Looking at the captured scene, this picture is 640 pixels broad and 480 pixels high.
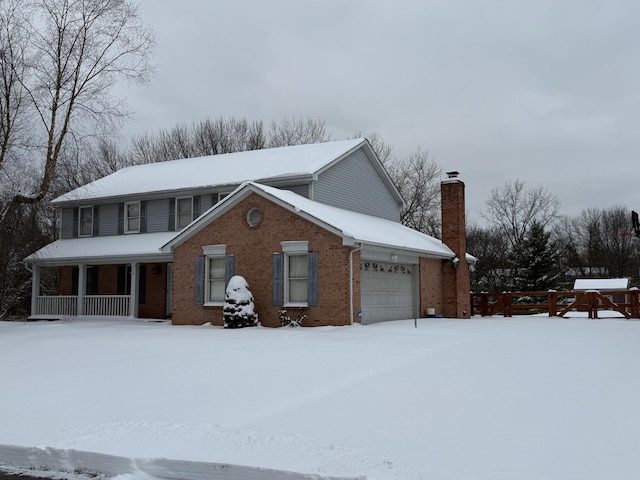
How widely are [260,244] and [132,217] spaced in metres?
9.83

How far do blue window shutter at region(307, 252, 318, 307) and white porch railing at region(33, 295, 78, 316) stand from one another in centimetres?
1262

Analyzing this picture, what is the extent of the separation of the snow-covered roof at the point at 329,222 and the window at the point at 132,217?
6.14 metres

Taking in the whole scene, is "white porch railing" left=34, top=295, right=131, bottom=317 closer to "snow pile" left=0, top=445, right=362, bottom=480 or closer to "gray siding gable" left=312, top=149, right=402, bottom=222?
"gray siding gable" left=312, top=149, right=402, bottom=222

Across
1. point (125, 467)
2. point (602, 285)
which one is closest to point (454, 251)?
point (125, 467)

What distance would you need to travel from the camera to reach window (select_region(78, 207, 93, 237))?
28.0 metres

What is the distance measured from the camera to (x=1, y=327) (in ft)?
71.4

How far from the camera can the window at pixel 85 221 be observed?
28.0m

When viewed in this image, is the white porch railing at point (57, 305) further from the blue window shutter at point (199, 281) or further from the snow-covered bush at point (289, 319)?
the snow-covered bush at point (289, 319)

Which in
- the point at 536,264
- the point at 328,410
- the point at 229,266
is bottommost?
the point at 328,410

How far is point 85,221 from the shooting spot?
92.4 ft

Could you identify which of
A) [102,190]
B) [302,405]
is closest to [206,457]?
[302,405]

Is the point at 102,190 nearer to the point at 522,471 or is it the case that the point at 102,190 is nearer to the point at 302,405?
the point at 302,405

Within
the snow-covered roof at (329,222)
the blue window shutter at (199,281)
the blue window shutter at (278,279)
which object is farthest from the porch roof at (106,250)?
the blue window shutter at (278,279)

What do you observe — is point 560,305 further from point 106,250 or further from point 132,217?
point 106,250
